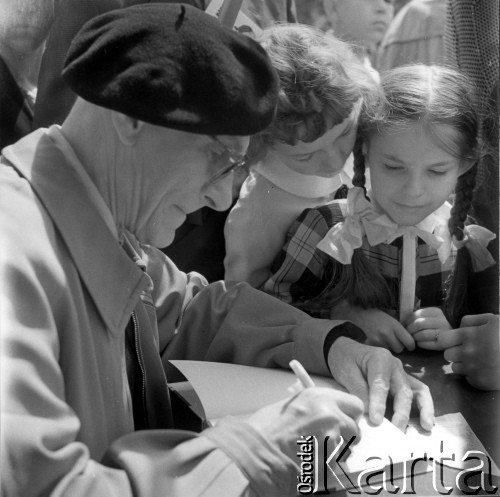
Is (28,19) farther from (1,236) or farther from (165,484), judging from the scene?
(165,484)

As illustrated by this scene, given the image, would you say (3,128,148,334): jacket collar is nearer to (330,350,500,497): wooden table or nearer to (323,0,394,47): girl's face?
(330,350,500,497): wooden table

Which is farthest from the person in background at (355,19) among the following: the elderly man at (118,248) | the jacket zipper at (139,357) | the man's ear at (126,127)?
the jacket zipper at (139,357)

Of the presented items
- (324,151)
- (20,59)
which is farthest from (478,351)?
(20,59)

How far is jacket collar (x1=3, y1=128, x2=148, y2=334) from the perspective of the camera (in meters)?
0.81

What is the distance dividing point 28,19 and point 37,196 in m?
0.30

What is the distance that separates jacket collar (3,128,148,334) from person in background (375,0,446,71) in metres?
0.68

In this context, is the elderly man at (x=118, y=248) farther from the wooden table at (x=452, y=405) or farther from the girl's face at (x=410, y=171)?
the girl's face at (x=410, y=171)

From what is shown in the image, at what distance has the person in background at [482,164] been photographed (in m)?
1.18

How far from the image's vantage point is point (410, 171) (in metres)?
1.31

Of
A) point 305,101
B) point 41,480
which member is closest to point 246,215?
point 305,101

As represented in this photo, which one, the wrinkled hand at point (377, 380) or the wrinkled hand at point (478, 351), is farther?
the wrinkled hand at point (478, 351)

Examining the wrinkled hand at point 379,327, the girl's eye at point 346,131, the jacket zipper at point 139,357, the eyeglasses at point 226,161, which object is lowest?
the wrinkled hand at point 379,327

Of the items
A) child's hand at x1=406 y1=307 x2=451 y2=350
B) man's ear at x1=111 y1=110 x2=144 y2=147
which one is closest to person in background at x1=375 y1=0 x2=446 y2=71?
child's hand at x1=406 y1=307 x2=451 y2=350

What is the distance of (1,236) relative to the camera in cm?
73
